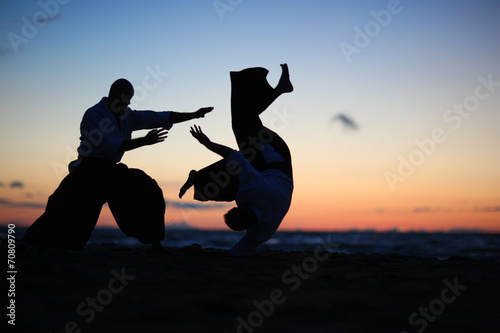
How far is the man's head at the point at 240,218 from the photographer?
14.8 ft

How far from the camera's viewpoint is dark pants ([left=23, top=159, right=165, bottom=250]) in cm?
510

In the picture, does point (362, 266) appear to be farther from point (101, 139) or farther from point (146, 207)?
point (101, 139)

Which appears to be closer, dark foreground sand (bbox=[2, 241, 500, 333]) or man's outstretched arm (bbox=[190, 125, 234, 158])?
dark foreground sand (bbox=[2, 241, 500, 333])

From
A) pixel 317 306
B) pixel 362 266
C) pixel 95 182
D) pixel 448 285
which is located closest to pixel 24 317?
pixel 317 306

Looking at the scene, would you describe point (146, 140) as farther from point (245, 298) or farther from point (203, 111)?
point (245, 298)

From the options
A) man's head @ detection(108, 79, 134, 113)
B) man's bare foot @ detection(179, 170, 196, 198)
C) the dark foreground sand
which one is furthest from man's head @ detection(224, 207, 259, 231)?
man's head @ detection(108, 79, 134, 113)

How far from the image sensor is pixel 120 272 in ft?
12.9

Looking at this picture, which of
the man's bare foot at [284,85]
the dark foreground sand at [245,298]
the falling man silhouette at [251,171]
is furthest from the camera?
the man's bare foot at [284,85]

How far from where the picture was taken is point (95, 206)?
5.29 meters

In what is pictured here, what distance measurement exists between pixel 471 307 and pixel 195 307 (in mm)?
1826

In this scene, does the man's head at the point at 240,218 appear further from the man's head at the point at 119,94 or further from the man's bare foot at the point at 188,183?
the man's head at the point at 119,94

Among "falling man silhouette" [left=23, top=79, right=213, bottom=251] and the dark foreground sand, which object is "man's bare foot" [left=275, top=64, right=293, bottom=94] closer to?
"falling man silhouette" [left=23, top=79, right=213, bottom=251]

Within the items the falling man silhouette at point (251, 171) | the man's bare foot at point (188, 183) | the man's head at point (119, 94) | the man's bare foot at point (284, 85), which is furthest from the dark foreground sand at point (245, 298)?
the man's bare foot at point (284, 85)

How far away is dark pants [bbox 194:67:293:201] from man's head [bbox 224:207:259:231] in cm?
52
